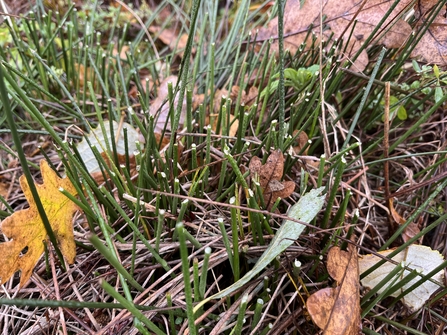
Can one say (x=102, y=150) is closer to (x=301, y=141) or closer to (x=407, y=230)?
(x=301, y=141)

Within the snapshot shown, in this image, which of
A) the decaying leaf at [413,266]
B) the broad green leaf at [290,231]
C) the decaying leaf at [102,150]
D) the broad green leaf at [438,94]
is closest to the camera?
the broad green leaf at [290,231]

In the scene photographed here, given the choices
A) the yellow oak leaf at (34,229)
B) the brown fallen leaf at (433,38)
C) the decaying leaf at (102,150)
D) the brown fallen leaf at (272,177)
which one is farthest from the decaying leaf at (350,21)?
the yellow oak leaf at (34,229)

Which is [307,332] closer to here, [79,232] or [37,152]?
[79,232]

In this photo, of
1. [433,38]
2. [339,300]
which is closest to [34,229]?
[339,300]

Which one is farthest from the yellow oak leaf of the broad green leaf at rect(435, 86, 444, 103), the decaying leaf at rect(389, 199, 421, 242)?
the broad green leaf at rect(435, 86, 444, 103)

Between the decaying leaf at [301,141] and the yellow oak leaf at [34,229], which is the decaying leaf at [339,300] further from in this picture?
the yellow oak leaf at [34,229]
